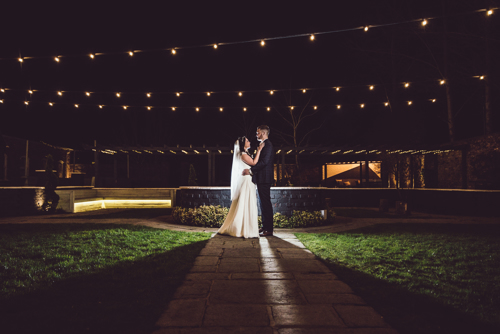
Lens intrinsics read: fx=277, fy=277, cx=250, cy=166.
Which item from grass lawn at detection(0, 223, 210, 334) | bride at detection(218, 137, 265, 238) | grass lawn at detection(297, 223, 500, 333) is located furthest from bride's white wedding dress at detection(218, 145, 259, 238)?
grass lawn at detection(297, 223, 500, 333)

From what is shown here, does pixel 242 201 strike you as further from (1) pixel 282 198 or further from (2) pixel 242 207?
(1) pixel 282 198

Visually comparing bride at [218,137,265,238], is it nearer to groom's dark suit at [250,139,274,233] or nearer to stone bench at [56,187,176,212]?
groom's dark suit at [250,139,274,233]

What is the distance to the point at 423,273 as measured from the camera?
2859 millimetres

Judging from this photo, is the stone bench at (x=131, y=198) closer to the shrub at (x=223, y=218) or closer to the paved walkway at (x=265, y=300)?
A: the shrub at (x=223, y=218)

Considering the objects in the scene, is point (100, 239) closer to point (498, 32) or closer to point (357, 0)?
point (357, 0)

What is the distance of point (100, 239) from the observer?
4438mm

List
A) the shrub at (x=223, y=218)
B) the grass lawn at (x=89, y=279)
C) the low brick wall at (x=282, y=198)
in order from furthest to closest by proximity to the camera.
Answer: the low brick wall at (x=282, y=198) → the shrub at (x=223, y=218) → the grass lawn at (x=89, y=279)

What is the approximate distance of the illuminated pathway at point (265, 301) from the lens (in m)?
1.62

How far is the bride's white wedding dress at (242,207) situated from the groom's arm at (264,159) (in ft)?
0.77

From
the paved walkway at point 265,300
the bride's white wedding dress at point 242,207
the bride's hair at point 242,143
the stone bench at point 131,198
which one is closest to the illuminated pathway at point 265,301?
the paved walkway at point 265,300

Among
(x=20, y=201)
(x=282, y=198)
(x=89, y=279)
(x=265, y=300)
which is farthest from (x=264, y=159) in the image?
(x=20, y=201)

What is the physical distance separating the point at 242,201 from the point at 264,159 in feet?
2.62

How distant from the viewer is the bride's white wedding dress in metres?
4.58

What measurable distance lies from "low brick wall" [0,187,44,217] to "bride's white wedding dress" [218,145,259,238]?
738cm
